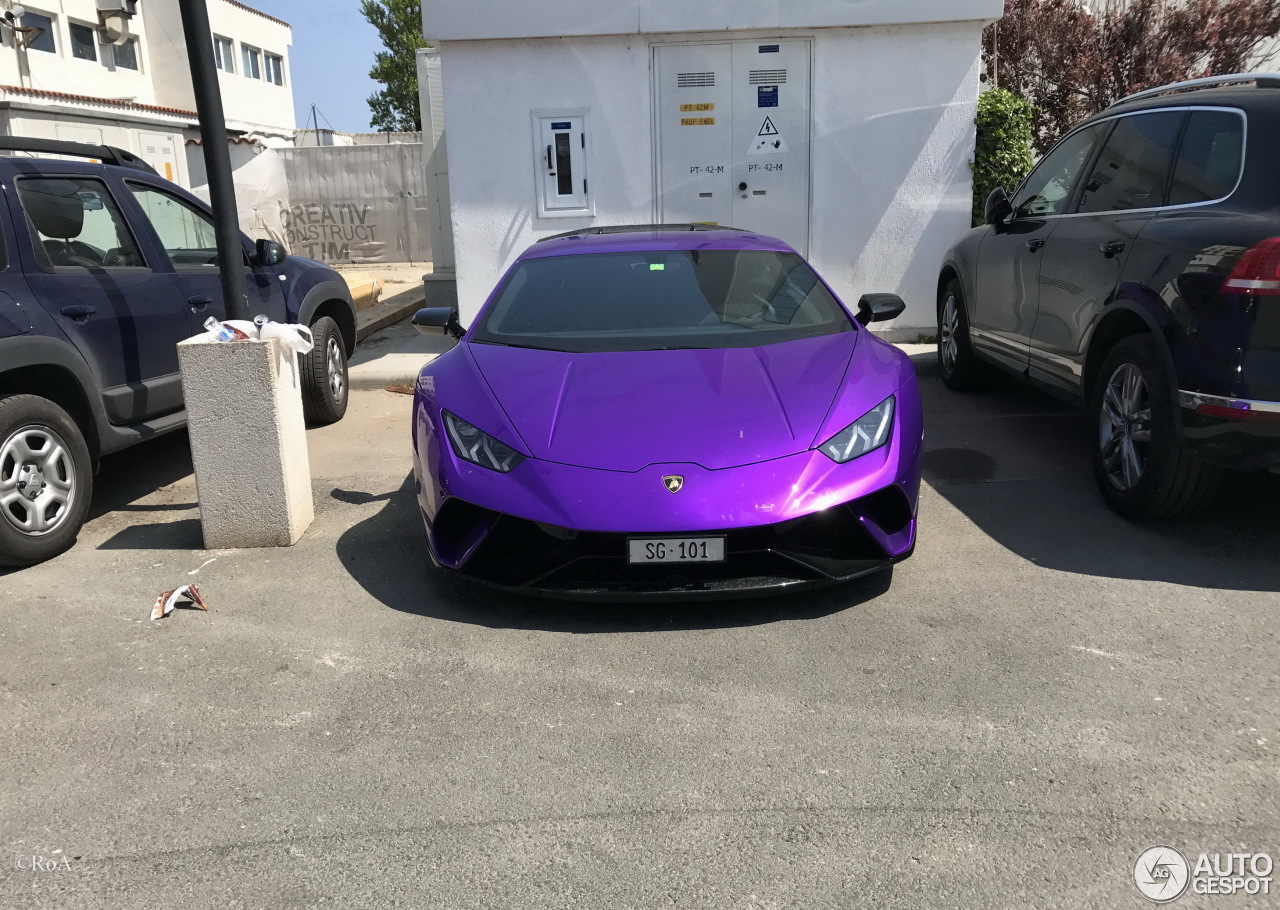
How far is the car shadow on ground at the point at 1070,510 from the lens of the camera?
14.0ft

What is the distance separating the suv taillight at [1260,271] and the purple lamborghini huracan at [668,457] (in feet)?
4.18

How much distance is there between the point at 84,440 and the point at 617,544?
2.91m

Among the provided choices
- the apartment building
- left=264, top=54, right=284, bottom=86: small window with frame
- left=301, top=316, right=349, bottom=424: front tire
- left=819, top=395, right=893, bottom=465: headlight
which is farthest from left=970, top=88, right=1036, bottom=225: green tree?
left=264, top=54, right=284, bottom=86: small window with frame

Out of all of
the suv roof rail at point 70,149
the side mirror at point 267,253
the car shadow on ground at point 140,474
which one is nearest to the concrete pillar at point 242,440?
the car shadow on ground at point 140,474

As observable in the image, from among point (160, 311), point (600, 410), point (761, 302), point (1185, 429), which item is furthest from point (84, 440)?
point (1185, 429)

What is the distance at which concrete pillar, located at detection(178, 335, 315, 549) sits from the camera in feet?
15.1

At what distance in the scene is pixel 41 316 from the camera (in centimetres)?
468

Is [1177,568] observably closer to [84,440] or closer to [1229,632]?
[1229,632]

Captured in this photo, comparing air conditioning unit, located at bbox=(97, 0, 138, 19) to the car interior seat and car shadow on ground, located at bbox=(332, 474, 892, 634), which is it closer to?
the car interior seat

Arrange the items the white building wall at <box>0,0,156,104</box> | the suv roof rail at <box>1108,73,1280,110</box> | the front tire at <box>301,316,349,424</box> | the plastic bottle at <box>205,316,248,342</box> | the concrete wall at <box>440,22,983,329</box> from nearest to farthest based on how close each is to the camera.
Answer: the suv roof rail at <box>1108,73,1280,110</box>
the plastic bottle at <box>205,316,248,342</box>
the front tire at <box>301,316,349,424</box>
the concrete wall at <box>440,22,983,329</box>
the white building wall at <box>0,0,156,104</box>

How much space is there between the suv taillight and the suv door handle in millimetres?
5070

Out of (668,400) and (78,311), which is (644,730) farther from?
(78,311)

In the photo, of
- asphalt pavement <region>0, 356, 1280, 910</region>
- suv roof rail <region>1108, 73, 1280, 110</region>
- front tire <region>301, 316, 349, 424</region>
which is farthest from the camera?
front tire <region>301, 316, 349, 424</region>

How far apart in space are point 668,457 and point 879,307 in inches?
73.5
